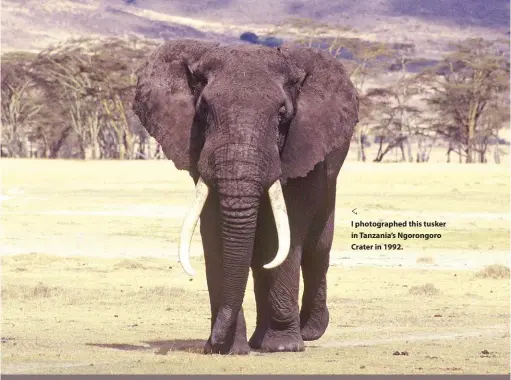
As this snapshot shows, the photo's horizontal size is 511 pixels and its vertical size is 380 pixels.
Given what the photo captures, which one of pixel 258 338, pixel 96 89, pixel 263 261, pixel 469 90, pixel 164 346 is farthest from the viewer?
pixel 469 90

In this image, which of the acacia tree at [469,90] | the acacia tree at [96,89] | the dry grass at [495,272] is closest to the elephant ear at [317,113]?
the dry grass at [495,272]

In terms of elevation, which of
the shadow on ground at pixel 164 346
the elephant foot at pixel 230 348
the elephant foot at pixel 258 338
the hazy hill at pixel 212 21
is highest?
the elephant foot at pixel 230 348

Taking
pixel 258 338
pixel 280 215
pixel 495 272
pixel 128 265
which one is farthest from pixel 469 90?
pixel 280 215

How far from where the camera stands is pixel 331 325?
13.4 meters

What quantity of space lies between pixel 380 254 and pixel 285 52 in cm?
1152

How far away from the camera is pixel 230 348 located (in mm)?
10312

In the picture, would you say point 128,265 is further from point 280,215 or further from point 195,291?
point 280,215

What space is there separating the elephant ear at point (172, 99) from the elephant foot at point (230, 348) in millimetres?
1319

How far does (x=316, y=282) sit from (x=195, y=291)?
4797mm

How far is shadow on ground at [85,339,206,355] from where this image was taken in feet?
35.3

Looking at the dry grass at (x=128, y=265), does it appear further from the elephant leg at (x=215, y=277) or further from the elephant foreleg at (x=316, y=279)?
the elephant leg at (x=215, y=277)

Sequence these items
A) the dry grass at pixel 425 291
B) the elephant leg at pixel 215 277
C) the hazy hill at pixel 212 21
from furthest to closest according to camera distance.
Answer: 1. the hazy hill at pixel 212 21
2. the dry grass at pixel 425 291
3. the elephant leg at pixel 215 277

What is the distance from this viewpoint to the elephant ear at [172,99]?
10.4m

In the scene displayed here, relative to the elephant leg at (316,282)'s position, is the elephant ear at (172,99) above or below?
above
